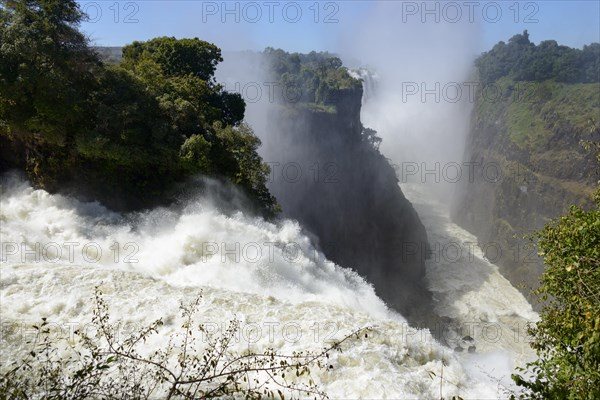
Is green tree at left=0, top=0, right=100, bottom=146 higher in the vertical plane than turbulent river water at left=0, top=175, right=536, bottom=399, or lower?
higher

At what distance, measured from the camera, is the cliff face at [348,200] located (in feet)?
87.4

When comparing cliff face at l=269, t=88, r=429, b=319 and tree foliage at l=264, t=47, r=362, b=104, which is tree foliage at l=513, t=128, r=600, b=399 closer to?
cliff face at l=269, t=88, r=429, b=319

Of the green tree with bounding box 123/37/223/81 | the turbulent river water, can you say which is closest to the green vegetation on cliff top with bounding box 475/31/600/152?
the green tree with bounding box 123/37/223/81

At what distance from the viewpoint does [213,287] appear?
10.5 metres

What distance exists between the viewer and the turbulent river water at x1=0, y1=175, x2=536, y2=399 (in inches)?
323

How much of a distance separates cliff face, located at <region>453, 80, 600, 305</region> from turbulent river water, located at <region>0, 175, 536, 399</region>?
20.1 metres

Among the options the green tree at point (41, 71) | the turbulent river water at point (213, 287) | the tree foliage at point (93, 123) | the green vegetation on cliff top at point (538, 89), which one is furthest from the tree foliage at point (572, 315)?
the green vegetation on cliff top at point (538, 89)

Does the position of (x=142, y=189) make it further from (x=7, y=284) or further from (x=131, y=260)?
(x=7, y=284)

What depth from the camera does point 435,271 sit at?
31031 mm

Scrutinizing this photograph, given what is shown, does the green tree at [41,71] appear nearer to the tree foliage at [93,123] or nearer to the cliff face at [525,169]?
the tree foliage at [93,123]

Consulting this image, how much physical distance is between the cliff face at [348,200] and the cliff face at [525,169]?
746cm

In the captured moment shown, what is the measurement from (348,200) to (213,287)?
70.6ft

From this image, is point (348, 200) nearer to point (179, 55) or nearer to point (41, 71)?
point (179, 55)

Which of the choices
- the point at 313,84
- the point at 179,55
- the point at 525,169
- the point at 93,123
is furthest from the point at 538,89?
the point at 93,123
